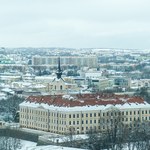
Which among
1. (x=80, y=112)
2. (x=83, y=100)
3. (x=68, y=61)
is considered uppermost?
(x=83, y=100)

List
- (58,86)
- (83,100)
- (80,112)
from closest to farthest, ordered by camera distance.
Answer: (80,112) < (83,100) < (58,86)

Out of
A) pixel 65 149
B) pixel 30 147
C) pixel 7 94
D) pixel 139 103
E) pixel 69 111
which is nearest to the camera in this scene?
pixel 65 149

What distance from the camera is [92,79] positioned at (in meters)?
67.1

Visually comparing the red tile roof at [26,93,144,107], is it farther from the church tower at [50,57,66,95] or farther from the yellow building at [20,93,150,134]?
the church tower at [50,57,66,95]

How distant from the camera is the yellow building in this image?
113 feet

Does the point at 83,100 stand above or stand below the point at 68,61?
above

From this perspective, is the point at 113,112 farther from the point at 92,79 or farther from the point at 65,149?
the point at 92,79

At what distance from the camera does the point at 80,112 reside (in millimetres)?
34594

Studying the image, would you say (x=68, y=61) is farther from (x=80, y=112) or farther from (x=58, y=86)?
(x=80, y=112)

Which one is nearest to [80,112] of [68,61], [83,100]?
[83,100]

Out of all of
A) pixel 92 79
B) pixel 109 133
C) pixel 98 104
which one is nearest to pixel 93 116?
pixel 98 104

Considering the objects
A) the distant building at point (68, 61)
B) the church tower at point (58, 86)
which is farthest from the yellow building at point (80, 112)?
the distant building at point (68, 61)

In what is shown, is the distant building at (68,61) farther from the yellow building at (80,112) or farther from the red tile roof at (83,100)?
the yellow building at (80,112)

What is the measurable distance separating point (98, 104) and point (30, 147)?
586 cm
